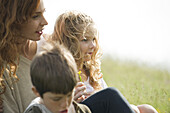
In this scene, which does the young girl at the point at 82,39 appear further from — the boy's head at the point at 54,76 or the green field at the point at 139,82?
the boy's head at the point at 54,76

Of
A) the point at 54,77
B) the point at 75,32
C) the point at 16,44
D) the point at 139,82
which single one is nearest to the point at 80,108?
the point at 54,77

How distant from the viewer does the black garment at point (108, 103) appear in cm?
232

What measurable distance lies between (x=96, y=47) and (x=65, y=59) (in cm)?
113

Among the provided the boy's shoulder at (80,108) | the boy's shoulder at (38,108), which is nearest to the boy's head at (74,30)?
the boy's shoulder at (80,108)

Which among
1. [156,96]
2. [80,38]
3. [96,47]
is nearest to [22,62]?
[80,38]

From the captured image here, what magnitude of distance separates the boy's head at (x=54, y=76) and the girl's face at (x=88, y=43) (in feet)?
2.96

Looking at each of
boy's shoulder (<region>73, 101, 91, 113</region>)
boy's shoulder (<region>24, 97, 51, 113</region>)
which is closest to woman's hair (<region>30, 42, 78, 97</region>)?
boy's shoulder (<region>24, 97, 51, 113</region>)

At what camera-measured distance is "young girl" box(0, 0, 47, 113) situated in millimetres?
2340

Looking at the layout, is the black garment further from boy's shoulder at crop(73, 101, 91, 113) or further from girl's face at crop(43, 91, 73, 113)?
girl's face at crop(43, 91, 73, 113)

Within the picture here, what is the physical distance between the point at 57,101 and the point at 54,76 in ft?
0.54

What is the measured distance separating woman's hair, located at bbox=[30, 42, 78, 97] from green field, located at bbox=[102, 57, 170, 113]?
181 centimetres

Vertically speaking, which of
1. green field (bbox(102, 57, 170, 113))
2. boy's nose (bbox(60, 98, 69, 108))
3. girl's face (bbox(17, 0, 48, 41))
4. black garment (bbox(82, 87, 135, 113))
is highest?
girl's face (bbox(17, 0, 48, 41))

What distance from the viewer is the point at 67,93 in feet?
6.05

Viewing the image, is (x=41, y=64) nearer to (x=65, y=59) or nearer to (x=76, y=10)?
(x=65, y=59)
